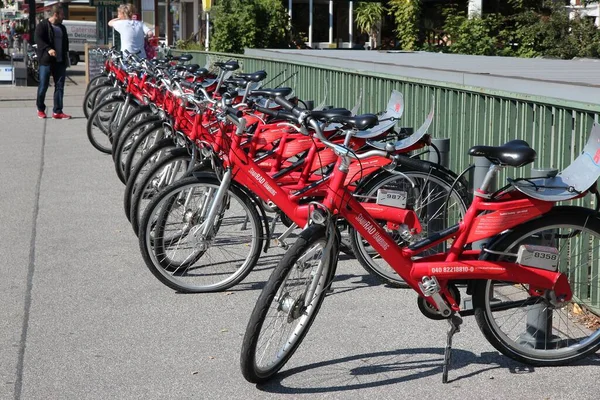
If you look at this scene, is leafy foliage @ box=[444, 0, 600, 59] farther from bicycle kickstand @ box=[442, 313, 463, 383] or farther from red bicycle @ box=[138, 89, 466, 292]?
bicycle kickstand @ box=[442, 313, 463, 383]

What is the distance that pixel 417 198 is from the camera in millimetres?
6473

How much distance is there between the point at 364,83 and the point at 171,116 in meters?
2.54

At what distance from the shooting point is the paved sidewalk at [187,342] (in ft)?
14.9

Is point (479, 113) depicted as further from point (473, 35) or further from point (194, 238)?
point (473, 35)

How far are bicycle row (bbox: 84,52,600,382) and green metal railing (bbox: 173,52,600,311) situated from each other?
1.63 feet

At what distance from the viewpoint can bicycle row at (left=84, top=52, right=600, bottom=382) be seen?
179 inches

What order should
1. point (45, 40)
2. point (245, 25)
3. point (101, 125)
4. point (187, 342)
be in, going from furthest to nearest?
point (245, 25) → point (45, 40) → point (101, 125) → point (187, 342)

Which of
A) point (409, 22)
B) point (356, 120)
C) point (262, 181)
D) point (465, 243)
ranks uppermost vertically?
point (409, 22)

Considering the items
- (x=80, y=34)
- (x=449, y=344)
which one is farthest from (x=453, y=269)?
(x=80, y=34)

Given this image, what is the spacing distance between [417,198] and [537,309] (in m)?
1.79

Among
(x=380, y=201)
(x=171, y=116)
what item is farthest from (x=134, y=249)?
(x=380, y=201)

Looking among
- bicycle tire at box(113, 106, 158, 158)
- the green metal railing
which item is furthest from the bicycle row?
bicycle tire at box(113, 106, 158, 158)

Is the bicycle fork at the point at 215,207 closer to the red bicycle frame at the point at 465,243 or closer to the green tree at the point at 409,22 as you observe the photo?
the red bicycle frame at the point at 465,243

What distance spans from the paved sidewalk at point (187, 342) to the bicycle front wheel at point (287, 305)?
0.14 m
